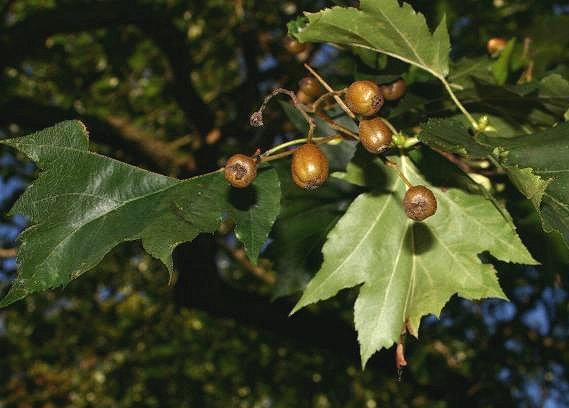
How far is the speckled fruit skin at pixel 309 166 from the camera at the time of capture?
1632 millimetres

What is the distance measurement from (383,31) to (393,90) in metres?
0.29

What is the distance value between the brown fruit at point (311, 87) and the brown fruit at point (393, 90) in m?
0.22

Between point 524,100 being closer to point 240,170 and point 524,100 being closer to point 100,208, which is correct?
point 240,170

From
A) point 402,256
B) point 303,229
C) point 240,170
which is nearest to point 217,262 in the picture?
A: point 303,229

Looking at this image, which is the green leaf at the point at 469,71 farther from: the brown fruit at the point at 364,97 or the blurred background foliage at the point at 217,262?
the brown fruit at the point at 364,97

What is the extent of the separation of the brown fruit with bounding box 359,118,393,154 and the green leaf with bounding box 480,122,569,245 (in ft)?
0.88

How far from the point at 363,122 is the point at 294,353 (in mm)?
5577

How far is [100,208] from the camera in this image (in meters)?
1.68

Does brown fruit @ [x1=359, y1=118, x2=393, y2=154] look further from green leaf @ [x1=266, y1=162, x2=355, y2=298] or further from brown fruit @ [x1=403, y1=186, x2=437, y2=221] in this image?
green leaf @ [x1=266, y1=162, x2=355, y2=298]

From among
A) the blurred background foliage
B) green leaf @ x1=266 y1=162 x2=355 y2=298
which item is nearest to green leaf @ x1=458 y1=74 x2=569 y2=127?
the blurred background foliage

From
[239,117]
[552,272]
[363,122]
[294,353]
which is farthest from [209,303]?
[363,122]

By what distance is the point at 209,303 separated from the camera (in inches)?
197

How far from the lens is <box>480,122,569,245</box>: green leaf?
1.45 meters

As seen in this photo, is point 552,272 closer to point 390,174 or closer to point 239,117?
point 390,174
